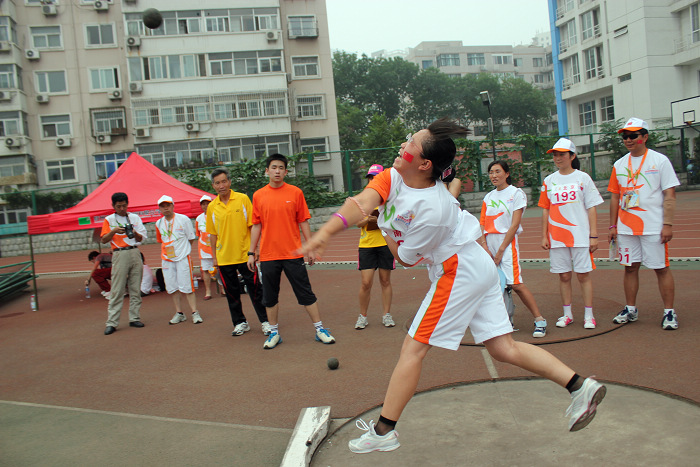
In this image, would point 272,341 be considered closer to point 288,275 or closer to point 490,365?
point 288,275

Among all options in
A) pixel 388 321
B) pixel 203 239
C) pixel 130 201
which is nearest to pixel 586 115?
pixel 203 239

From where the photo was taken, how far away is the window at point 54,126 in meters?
35.0

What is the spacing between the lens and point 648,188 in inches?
226

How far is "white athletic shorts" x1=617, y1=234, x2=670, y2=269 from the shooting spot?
5.68 metres

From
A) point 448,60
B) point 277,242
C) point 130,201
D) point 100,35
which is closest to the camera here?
point 277,242

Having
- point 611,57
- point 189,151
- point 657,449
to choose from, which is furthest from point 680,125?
point 657,449

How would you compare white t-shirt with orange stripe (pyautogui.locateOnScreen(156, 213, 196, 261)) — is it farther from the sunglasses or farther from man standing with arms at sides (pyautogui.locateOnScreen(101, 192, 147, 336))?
the sunglasses

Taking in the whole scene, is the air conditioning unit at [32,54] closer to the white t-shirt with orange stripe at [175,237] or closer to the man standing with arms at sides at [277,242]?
the white t-shirt with orange stripe at [175,237]

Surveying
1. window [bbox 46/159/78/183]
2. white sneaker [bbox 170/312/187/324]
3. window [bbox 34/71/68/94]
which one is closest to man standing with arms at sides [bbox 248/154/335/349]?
white sneaker [bbox 170/312/187/324]

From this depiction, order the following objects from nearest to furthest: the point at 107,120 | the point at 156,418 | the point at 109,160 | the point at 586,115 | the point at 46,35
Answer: the point at 156,418 < the point at 46,35 < the point at 107,120 < the point at 109,160 < the point at 586,115

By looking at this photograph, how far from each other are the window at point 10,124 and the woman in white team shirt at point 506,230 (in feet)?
118

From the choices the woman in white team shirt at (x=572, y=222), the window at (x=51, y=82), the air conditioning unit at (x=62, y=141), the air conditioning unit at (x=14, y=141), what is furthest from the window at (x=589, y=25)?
the woman in white team shirt at (x=572, y=222)

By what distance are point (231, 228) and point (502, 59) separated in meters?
100

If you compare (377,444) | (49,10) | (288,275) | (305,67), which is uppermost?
(49,10)
